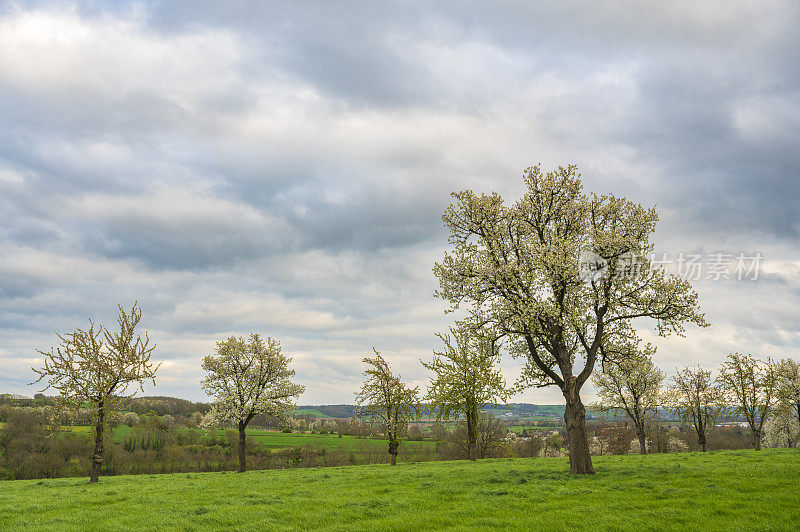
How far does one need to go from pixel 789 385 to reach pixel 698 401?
1096cm

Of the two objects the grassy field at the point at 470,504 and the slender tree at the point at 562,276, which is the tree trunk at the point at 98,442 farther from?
the slender tree at the point at 562,276

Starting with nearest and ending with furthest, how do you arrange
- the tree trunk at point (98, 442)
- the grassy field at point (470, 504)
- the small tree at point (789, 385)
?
the grassy field at point (470, 504), the tree trunk at point (98, 442), the small tree at point (789, 385)

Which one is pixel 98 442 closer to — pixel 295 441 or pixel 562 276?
pixel 562 276

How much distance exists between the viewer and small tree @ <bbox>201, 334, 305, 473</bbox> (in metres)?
55.6

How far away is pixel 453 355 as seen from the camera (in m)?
52.1

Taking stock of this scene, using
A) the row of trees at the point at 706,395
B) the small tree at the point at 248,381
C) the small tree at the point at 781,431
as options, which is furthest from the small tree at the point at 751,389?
the small tree at the point at 248,381

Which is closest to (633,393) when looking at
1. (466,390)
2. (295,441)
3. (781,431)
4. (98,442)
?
(466,390)

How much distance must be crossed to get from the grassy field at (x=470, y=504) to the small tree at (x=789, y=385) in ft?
150

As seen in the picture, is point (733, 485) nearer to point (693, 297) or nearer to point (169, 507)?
point (693, 297)

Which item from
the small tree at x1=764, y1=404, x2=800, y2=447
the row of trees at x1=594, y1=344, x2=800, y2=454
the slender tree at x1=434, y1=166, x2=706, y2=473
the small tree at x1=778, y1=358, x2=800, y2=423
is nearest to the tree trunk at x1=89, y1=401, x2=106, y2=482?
the slender tree at x1=434, y1=166, x2=706, y2=473

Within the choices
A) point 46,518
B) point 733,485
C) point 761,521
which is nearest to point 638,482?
point 733,485

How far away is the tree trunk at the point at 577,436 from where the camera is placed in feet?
87.7

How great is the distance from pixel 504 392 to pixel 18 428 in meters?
96.1

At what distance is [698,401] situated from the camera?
6384 centimetres
